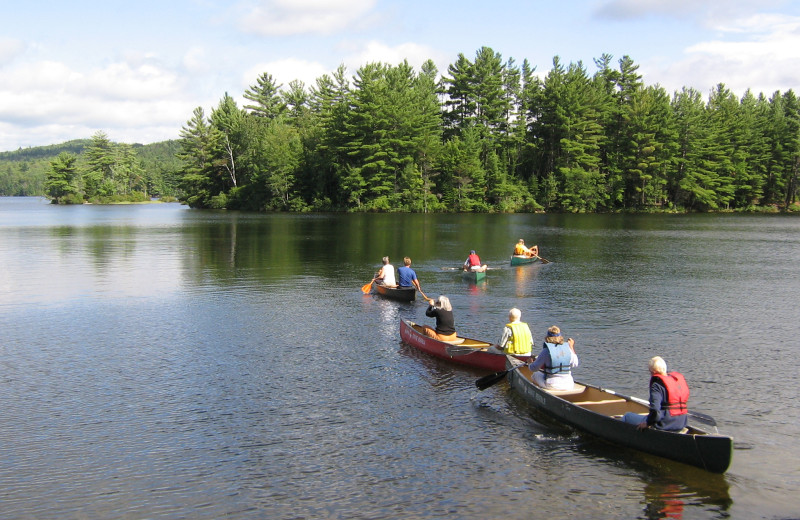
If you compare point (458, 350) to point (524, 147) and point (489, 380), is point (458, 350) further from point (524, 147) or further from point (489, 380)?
point (524, 147)

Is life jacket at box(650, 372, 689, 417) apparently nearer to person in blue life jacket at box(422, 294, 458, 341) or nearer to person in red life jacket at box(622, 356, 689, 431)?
person in red life jacket at box(622, 356, 689, 431)

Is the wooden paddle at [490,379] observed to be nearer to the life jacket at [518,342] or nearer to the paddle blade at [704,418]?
the life jacket at [518,342]

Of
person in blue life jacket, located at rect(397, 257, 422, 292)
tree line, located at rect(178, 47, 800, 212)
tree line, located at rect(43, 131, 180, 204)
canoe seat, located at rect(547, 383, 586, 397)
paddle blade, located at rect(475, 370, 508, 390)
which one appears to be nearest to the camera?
canoe seat, located at rect(547, 383, 586, 397)

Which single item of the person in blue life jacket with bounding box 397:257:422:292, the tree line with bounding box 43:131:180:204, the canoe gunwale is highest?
the tree line with bounding box 43:131:180:204

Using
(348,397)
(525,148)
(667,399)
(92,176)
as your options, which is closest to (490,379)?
(348,397)

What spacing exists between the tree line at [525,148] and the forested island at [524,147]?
9.6 inches

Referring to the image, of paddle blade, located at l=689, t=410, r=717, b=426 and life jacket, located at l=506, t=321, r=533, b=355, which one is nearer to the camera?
paddle blade, located at l=689, t=410, r=717, b=426

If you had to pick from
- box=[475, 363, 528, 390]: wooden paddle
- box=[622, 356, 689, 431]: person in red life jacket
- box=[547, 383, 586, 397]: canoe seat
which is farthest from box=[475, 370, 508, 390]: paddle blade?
box=[622, 356, 689, 431]: person in red life jacket

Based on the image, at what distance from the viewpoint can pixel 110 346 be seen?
20.6 meters

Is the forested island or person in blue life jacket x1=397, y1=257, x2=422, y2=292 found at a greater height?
the forested island

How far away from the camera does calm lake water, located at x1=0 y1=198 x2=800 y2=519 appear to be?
1097 cm

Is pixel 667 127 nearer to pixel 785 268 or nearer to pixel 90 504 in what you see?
pixel 785 268

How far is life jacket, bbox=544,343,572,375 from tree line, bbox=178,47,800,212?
8599cm

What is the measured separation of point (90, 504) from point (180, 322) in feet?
45.2
